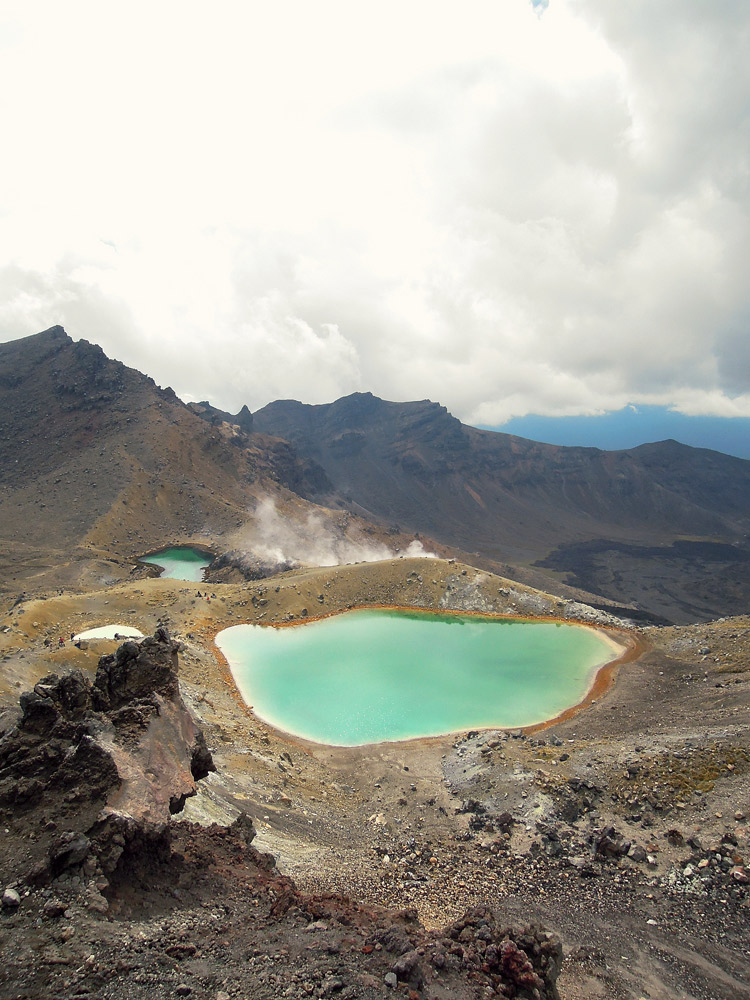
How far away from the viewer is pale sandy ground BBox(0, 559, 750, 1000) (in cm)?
1553

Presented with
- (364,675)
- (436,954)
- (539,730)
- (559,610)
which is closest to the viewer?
(436,954)

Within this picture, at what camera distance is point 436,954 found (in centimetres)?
1147

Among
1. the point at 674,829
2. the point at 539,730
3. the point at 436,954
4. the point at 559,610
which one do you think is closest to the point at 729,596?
the point at 559,610

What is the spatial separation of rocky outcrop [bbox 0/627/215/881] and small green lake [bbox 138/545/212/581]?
75.9m

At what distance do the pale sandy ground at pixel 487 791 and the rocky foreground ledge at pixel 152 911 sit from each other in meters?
3.77

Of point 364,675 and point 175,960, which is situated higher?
point 175,960

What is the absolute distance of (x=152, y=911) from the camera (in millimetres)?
11641

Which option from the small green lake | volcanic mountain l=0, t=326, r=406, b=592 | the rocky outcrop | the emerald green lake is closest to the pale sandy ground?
the emerald green lake

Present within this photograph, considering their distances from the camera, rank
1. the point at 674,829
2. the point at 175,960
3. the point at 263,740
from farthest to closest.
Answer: the point at 263,740, the point at 674,829, the point at 175,960

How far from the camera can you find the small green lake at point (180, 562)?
298 feet

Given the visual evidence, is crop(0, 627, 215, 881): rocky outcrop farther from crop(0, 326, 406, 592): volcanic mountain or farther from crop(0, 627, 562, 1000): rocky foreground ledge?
crop(0, 326, 406, 592): volcanic mountain

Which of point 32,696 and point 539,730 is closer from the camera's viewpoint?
point 32,696

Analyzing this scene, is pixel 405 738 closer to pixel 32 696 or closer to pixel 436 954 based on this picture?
pixel 436 954

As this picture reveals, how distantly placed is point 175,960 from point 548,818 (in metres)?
17.8
